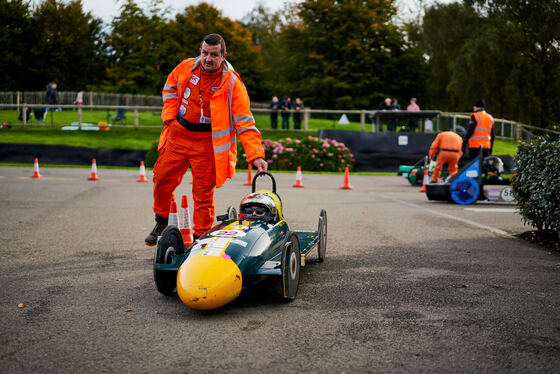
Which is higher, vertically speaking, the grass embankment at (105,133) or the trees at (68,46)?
the trees at (68,46)

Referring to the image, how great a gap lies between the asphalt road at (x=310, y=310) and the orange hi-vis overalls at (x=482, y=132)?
16.6 feet

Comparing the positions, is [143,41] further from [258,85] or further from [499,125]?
[499,125]

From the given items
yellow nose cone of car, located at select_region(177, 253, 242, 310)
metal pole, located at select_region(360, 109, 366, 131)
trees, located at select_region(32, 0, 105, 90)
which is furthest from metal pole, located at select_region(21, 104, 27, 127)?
yellow nose cone of car, located at select_region(177, 253, 242, 310)

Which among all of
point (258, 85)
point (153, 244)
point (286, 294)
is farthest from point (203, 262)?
point (258, 85)

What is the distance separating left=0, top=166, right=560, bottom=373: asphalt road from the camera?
11.8ft

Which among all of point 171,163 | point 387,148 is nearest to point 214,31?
point 387,148

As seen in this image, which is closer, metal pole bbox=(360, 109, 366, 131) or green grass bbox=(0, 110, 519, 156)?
green grass bbox=(0, 110, 519, 156)

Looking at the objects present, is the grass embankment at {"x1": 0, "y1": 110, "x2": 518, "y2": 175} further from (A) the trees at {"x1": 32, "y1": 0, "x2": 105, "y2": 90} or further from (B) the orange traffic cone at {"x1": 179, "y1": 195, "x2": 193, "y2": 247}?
(A) the trees at {"x1": 32, "y1": 0, "x2": 105, "y2": 90}

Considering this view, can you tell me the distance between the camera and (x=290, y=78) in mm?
56594

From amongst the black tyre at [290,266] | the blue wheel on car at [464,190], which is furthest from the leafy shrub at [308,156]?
the black tyre at [290,266]

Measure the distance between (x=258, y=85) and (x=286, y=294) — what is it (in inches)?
2236

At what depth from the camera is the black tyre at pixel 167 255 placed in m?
4.90

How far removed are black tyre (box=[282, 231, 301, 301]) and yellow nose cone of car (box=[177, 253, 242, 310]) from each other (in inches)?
14.9

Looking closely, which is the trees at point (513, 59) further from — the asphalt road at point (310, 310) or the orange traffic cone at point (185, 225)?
the orange traffic cone at point (185, 225)
